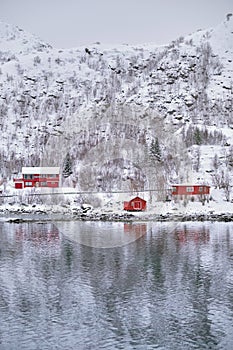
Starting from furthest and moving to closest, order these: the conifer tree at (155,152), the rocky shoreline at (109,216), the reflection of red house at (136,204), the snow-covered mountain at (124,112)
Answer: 1. the snow-covered mountain at (124,112)
2. the conifer tree at (155,152)
3. the reflection of red house at (136,204)
4. the rocky shoreline at (109,216)

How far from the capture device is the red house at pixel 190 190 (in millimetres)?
45875

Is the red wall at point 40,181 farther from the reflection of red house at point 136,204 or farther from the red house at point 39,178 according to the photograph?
the reflection of red house at point 136,204

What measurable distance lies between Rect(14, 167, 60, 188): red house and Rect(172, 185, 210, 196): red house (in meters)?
16.4

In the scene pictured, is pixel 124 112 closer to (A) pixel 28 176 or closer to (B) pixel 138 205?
(A) pixel 28 176

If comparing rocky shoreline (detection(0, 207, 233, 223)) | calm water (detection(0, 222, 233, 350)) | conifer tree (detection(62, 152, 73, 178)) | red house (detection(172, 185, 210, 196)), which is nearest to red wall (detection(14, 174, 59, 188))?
conifer tree (detection(62, 152, 73, 178))

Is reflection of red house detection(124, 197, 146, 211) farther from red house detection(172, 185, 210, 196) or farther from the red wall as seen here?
the red wall

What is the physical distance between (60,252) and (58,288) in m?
7.37

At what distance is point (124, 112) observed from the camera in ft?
274

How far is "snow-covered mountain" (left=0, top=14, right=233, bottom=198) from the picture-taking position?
55531 millimetres

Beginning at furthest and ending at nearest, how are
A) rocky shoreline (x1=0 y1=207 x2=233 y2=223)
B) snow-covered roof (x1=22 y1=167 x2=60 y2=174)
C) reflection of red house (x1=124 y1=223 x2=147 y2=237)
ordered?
snow-covered roof (x1=22 y1=167 x2=60 y2=174)
rocky shoreline (x1=0 y1=207 x2=233 y2=223)
reflection of red house (x1=124 y1=223 x2=147 y2=237)

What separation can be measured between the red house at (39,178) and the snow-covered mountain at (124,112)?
2.03 m

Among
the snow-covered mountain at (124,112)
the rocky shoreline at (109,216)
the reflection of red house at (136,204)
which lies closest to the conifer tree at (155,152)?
the snow-covered mountain at (124,112)

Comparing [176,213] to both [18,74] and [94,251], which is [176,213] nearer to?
[94,251]

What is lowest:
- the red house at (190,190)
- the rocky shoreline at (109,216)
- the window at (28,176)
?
the rocky shoreline at (109,216)
